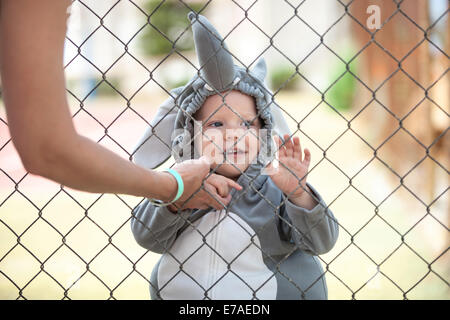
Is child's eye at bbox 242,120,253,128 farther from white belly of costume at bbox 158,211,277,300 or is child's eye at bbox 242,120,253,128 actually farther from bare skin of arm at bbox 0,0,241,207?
bare skin of arm at bbox 0,0,241,207

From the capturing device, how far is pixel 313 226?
163 centimetres

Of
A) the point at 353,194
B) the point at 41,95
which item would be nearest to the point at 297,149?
the point at 41,95

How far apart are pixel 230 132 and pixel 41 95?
761 mm

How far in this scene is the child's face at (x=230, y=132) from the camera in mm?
1688

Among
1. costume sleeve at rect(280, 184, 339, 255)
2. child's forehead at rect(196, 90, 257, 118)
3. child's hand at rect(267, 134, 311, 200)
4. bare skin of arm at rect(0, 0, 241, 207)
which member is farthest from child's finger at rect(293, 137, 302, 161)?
bare skin of arm at rect(0, 0, 241, 207)

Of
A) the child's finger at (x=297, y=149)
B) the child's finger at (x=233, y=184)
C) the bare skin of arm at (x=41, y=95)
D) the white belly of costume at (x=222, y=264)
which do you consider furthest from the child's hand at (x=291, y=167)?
the bare skin of arm at (x=41, y=95)

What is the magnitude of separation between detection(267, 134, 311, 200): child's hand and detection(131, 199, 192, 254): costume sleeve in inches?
12.5

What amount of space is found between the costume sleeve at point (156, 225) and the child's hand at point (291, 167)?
1.04 feet

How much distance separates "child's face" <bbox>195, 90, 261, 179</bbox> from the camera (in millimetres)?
1688

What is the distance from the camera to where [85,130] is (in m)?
13.2

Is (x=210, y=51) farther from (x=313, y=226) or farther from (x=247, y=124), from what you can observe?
(x=313, y=226)

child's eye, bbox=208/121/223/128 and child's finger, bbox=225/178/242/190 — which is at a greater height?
child's eye, bbox=208/121/223/128
